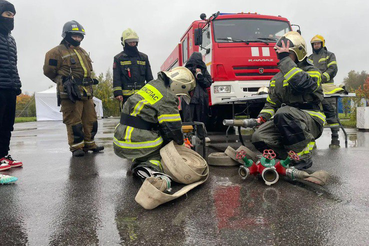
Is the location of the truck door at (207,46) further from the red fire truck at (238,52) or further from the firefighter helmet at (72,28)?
the firefighter helmet at (72,28)

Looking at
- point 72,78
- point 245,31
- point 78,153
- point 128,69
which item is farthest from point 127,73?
point 245,31

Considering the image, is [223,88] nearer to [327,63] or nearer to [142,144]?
[327,63]

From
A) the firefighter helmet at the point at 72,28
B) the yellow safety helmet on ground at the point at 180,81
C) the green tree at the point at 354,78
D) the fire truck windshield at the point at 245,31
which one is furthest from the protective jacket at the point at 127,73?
the green tree at the point at 354,78

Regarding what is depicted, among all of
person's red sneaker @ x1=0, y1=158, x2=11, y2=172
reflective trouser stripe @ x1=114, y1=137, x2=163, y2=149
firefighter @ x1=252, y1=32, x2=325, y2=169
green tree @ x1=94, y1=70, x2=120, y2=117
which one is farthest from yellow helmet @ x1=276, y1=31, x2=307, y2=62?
green tree @ x1=94, y1=70, x2=120, y2=117

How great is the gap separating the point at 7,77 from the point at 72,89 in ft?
3.90

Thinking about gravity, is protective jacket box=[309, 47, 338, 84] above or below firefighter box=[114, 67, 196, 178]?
above

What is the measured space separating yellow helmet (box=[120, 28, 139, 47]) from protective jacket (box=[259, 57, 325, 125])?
2.56 metres

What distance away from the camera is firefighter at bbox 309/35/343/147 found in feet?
19.5

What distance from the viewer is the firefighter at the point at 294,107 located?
3.40 metres

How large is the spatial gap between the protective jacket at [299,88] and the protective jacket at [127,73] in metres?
2.51

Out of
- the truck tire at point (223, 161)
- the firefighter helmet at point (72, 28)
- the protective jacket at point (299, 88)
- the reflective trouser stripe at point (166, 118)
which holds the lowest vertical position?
the truck tire at point (223, 161)

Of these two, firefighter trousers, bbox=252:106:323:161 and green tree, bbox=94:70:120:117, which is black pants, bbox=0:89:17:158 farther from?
green tree, bbox=94:70:120:117

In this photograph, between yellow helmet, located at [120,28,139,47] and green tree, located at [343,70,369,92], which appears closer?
yellow helmet, located at [120,28,139,47]

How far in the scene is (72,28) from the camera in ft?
16.9
